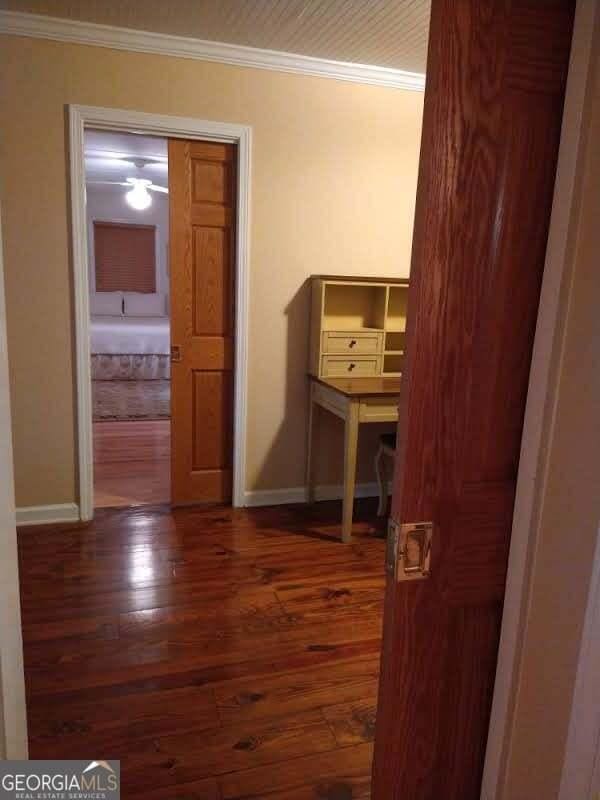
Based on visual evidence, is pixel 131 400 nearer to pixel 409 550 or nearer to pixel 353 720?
pixel 353 720

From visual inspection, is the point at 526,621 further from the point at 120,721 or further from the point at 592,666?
Answer: the point at 120,721

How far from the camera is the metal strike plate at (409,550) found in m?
0.92

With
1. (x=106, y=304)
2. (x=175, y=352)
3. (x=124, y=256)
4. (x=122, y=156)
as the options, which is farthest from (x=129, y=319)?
(x=175, y=352)

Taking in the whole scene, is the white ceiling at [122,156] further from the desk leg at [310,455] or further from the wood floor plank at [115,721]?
the wood floor plank at [115,721]

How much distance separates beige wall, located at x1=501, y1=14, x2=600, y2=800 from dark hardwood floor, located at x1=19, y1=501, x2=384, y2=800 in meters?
0.77

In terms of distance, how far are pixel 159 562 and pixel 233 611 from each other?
1.96 ft

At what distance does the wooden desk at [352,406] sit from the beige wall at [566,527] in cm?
196

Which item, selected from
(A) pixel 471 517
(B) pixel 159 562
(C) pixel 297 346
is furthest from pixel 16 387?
(A) pixel 471 517

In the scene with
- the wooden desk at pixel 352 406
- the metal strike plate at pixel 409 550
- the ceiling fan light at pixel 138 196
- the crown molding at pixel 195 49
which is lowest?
the wooden desk at pixel 352 406

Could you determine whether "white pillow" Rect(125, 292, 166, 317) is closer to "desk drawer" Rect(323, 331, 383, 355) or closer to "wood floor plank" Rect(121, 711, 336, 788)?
"desk drawer" Rect(323, 331, 383, 355)

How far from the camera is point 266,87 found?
3.06 m

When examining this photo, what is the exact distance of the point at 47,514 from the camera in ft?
10.3

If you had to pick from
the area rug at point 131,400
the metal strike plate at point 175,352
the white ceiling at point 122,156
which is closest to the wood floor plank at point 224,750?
the metal strike plate at point 175,352

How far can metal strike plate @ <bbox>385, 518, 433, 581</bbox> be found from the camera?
3.03 feet
